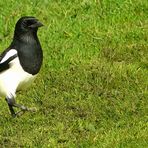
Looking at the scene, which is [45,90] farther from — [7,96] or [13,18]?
Result: [13,18]

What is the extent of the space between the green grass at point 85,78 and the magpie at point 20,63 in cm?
37

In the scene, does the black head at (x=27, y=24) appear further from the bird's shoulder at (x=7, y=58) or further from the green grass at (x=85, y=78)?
the green grass at (x=85, y=78)

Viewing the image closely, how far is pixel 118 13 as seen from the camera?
1020 centimetres

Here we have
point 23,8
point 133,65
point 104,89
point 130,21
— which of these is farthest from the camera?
point 23,8

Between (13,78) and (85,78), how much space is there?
55.8 inches

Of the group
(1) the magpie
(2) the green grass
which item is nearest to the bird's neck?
(1) the magpie

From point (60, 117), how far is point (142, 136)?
4.01ft

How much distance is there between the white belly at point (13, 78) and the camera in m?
7.36

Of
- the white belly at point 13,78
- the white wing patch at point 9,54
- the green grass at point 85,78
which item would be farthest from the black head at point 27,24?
the green grass at point 85,78

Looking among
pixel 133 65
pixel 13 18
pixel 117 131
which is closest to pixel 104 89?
pixel 133 65

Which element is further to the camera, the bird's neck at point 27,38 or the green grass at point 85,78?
the bird's neck at point 27,38

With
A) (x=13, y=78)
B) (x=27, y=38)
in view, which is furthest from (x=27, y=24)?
(x=13, y=78)

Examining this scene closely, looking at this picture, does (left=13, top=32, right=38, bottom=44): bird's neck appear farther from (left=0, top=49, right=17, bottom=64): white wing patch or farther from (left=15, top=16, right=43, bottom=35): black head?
(left=0, top=49, right=17, bottom=64): white wing patch

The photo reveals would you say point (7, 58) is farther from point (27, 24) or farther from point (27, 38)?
point (27, 24)
